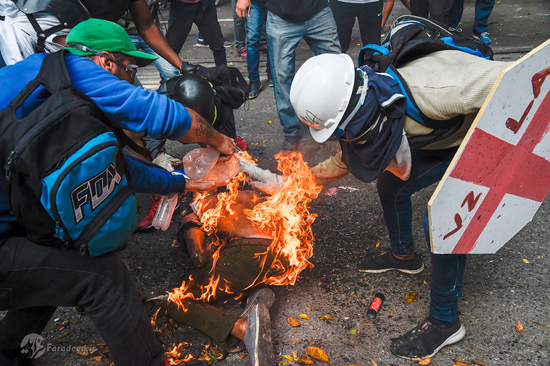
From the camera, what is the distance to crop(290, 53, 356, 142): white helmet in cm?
202

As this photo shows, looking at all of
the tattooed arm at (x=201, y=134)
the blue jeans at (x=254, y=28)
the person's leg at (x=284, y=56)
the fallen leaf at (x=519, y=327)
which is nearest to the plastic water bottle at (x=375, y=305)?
the fallen leaf at (x=519, y=327)

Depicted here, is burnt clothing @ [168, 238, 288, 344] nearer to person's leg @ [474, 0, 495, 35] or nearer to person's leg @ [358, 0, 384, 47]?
person's leg @ [358, 0, 384, 47]

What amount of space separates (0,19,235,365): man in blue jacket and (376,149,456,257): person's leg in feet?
4.35

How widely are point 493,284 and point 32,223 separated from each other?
290 centimetres

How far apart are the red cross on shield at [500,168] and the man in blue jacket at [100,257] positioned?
142 cm

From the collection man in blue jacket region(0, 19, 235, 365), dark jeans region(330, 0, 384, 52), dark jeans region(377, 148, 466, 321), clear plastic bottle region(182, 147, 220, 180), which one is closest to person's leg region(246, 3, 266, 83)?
dark jeans region(330, 0, 384, 52)

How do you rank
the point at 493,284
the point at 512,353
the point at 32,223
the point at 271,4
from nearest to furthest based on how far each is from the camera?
the point at 32,223
the point at 512,353
the point at 493,284
the point at 271,4

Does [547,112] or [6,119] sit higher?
[547,112]

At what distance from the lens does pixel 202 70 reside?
374cm

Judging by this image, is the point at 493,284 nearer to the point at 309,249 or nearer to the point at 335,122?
the point at 309,249

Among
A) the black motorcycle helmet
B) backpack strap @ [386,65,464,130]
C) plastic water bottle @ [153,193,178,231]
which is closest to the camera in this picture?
backpack strap @ [386,65,464,130]

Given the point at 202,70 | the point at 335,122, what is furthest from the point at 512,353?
the point at 202,70

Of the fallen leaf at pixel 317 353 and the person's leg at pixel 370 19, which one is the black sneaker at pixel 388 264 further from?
the person's leg at pixel 370 19

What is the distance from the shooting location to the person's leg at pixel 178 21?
16.8 ft
